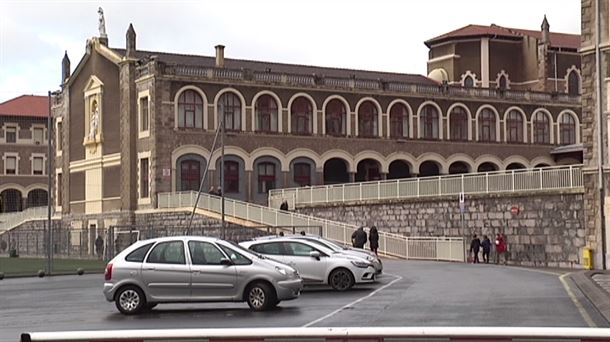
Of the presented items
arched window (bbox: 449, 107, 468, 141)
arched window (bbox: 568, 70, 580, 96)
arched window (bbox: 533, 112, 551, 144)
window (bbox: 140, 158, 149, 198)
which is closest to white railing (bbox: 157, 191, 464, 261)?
window (bbox: 140, 158, 149, 198)

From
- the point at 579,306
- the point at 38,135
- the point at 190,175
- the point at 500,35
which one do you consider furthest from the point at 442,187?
the point at 38,135

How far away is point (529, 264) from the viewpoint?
135 ft

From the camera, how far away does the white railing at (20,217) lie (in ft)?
255

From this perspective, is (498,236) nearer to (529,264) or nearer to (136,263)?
(529,264)

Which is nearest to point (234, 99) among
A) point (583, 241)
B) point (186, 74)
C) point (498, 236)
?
point (186, 74)

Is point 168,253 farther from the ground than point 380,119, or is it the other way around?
point 380,119

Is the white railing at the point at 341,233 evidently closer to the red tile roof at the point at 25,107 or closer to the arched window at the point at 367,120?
the arched window at the point at 367,120

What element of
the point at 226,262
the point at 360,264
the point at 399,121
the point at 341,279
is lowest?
the point at 341,279

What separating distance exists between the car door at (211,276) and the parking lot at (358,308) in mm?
403

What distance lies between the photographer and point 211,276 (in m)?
→ 19.6

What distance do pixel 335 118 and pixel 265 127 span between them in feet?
17.4

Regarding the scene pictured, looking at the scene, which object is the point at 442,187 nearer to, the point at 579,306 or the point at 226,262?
the point at 579,306

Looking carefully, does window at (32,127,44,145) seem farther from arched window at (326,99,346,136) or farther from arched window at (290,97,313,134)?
arched window at (326,99,346,136)

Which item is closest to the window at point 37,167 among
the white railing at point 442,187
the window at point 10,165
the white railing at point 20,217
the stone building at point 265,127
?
the window at point 10,165
